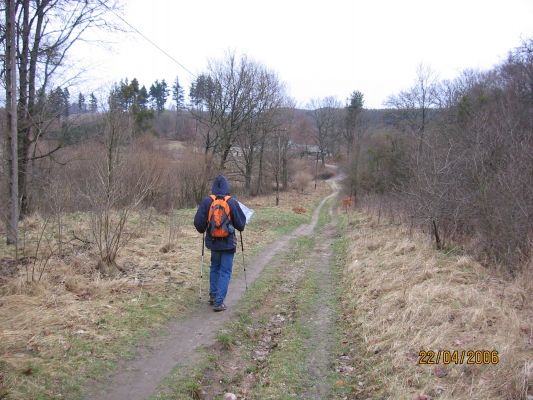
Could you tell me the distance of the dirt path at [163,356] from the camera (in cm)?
423

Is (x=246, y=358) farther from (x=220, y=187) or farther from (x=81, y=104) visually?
(x=81, y=104)

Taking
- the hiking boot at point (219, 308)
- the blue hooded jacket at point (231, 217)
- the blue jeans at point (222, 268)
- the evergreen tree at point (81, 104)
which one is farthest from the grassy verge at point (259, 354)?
the evergreen tree at point (81, 104)

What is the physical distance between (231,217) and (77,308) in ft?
9.14

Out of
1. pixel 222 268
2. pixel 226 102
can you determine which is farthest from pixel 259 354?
pixel 226 102

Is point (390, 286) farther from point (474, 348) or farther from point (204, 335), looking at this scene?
point (204, 335)

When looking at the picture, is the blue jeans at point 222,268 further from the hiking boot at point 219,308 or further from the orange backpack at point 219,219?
the orange backpack at point 219,219

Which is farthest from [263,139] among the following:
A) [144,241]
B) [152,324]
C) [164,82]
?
[164,82]

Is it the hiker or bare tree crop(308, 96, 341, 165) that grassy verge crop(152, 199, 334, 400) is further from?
bare tree crop(308, 96, 341, 165)

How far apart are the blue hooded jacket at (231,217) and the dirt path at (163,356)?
1181 mm

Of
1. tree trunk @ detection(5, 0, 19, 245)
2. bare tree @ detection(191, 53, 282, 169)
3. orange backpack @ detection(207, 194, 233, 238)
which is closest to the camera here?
orange backpack @ detection(207, 194, 233, 238)

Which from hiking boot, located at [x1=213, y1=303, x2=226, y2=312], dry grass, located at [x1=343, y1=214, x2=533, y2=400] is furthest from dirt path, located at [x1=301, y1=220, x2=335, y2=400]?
hiking boot, located at [x1=213, y1=303, x2=226, y2=312]
